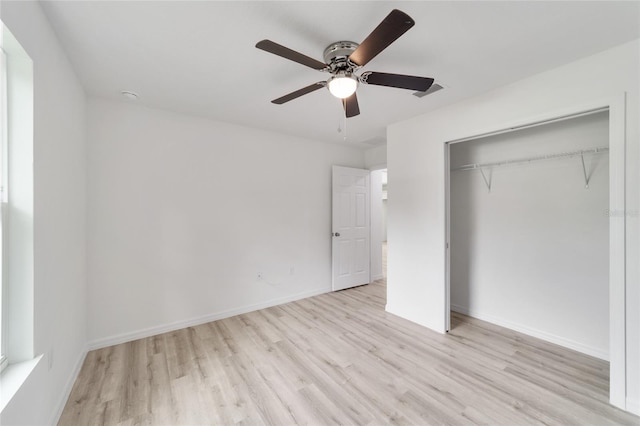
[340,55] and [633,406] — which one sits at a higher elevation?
[340,55]

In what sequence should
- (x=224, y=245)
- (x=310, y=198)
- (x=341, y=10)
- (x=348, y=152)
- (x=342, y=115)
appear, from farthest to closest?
(x=348, y=152) < (x=310, y=198) < (x=224, y=245) < (x=342, y=115) < (x=341, y=10)

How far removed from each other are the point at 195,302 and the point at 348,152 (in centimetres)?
338

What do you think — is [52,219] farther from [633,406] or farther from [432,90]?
[633,406]

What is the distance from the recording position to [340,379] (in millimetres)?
2176

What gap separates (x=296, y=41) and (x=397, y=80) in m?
0.75

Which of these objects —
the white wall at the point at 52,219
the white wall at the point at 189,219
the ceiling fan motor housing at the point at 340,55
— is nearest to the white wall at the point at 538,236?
the white wall at the point at 189,219

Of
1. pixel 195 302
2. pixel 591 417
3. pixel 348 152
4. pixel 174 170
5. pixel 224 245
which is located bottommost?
pixel 591 417

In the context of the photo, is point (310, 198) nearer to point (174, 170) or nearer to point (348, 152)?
point (348, 152)

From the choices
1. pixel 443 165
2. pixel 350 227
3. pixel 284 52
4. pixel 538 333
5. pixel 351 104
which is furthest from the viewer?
pixel 350 227

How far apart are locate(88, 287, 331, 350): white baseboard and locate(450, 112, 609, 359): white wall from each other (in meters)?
2.44

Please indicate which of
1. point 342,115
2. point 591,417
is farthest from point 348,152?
point 591,417

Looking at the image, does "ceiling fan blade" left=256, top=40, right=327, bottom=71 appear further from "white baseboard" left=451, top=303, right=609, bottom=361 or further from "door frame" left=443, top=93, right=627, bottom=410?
"white baseboard" left=451, top=303, right=609, bottom=361

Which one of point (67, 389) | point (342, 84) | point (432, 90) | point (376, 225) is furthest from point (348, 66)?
point (376, 225)

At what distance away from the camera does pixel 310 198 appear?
4281 mm
